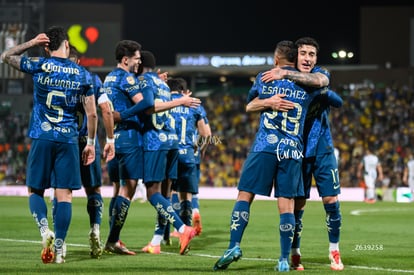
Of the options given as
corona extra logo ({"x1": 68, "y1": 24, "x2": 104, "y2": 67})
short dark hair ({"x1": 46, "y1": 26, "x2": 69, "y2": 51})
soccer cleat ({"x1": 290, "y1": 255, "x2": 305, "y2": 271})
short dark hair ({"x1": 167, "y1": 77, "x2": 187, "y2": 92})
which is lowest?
soccer cleat ({"x1": 290, "y1": 255, "x2": 305, "y2": 271})

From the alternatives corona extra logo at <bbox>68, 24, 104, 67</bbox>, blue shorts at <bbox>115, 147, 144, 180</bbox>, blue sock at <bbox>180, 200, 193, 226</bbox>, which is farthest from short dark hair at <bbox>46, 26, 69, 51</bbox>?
corona extra logo at <bbox>68, 24, 104, 67</bbox>

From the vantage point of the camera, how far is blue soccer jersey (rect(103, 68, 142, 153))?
37.3 feet

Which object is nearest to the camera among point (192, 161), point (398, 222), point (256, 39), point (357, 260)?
point (357, 260)

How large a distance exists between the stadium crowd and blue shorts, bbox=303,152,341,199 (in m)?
29.1

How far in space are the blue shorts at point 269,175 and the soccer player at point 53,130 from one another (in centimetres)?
203

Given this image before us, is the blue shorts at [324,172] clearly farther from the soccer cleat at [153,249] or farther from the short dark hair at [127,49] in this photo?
the short dark hair at [127,49]

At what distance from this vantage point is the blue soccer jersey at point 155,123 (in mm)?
11328

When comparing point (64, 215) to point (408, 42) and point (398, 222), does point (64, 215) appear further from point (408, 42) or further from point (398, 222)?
point (408, 42)

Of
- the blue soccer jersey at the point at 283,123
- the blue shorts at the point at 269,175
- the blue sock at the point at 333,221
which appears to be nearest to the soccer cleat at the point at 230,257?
the blue shorts at the point at 269,175

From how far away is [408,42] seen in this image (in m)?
50.1

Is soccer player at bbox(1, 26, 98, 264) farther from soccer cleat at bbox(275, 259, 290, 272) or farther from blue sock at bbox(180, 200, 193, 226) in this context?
blue sock at bbox(180, 200, 193, 226)

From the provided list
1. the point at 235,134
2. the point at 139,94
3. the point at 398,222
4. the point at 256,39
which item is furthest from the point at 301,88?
the point at 256,39

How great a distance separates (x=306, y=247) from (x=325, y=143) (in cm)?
356

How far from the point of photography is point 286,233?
941cm
